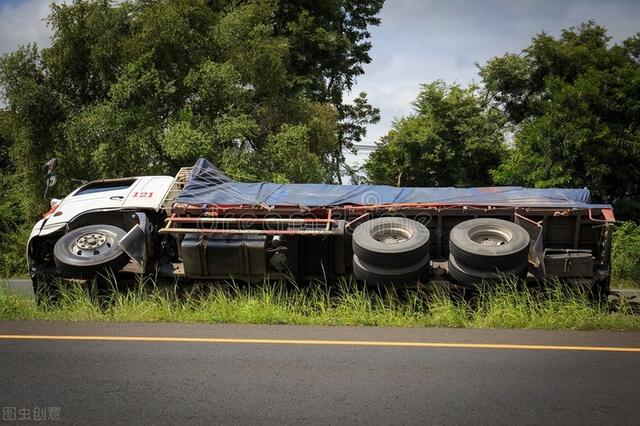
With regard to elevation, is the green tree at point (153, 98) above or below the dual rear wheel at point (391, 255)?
above

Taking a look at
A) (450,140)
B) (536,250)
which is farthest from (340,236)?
(450,140)

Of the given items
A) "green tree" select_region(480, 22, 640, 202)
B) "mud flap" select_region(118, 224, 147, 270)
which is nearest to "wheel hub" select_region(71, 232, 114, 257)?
"mud flap" select_region(118, 224, 147, 270)

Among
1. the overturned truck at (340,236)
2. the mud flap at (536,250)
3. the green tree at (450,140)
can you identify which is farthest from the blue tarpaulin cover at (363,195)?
the green tree at (450,140)

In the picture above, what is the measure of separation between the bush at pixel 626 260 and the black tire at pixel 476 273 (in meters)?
8.24

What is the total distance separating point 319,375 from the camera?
20.0 ft

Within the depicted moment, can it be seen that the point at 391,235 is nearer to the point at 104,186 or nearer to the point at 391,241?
the point at 391,241

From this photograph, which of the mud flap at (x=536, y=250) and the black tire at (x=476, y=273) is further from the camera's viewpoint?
the mud flap at (x=536, y=250)

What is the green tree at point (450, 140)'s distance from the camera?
86.9ft

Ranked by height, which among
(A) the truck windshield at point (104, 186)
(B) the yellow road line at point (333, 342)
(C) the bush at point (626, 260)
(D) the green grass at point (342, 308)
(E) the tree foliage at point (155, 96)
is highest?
(E) the tree foliage at point (155, 96)

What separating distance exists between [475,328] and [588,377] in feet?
7.53

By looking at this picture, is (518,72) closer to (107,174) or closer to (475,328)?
(107,174)

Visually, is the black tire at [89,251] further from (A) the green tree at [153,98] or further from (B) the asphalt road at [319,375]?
(A) the green tree at [153,98]

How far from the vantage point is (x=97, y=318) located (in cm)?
886

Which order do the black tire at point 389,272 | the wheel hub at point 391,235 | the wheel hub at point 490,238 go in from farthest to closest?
the wheel hub at point 391,235 < the wheel hub at point 490,238 < the black tire at point 389,272
